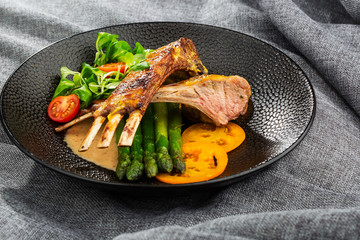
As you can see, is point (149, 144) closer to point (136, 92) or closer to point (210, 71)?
point (136, 92)

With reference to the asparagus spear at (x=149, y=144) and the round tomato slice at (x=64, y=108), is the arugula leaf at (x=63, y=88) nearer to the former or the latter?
the round tomato slice at (x=64, y=108)

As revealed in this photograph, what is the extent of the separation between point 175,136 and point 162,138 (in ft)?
0.39

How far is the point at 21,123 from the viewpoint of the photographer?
349cm

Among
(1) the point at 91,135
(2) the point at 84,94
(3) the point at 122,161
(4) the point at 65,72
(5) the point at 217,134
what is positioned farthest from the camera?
(4) the point at 65,72

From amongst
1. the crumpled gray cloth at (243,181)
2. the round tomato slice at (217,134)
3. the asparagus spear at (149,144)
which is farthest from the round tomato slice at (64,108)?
the round tomato slice at (217,134)

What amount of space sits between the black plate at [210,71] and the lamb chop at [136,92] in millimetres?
320

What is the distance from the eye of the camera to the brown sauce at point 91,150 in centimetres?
324

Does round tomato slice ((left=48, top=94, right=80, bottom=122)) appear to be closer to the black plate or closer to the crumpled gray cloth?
the black plate

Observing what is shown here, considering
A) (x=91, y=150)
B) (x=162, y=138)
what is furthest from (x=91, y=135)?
(x=162, y=138)

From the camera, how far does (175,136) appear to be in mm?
3430

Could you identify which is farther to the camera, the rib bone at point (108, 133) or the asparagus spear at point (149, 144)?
the asparagus spear at point (149, 144)

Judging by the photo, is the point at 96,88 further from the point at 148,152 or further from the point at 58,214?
the point at 58,214

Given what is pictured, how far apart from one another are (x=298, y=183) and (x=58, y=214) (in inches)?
71.9

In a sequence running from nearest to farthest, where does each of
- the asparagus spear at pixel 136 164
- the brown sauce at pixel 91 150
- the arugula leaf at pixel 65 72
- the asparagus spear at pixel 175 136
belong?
the asparagus spear at pixel 136 164 → the asparagus spear at pixel 175 136 → the brown sauce at pixel 91 150 → the arugula leaf at pixel 65 72
